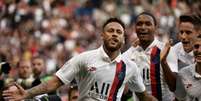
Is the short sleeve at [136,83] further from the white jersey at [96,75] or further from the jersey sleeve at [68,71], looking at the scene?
the jersey sleeve at [68,71]

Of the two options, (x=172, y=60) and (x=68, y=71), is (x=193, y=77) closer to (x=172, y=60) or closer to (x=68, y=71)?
(x=172, y=60)

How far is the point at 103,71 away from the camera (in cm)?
993

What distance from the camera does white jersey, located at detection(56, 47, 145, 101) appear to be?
9.80m

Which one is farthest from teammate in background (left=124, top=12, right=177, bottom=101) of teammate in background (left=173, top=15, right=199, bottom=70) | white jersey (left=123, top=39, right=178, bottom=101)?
teammate in background (left=173, top=15, right=199, bottom=70)

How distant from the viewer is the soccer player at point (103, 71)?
9797 mm

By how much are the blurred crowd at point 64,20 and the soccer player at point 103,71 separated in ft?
45.7

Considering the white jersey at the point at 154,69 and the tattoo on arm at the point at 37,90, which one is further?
the white jersey at the point at 154,69

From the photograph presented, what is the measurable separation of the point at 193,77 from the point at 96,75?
1.08 m

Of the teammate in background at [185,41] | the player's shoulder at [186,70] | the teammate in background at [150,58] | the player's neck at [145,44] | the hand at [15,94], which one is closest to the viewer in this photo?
the hand at [15,94]

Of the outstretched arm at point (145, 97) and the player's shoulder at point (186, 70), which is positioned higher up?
the player's shoulder at point (186, 70)

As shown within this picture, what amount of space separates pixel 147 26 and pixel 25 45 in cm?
1500

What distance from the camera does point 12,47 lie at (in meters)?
25.4

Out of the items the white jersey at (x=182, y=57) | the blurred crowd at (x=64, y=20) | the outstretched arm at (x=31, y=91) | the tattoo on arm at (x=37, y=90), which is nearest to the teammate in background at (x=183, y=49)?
the white jersey at (x=182, y=57)

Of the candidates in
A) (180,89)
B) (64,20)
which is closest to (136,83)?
(180,89)
